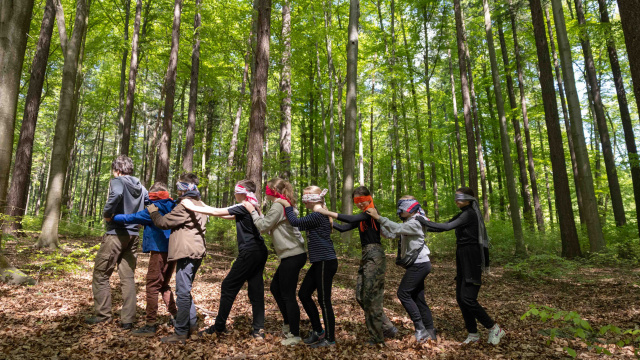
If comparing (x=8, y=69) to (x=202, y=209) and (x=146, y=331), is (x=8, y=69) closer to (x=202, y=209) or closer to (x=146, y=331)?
(x=202, y=209)

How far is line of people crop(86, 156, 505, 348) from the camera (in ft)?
13.4

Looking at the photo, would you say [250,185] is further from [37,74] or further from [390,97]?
→ [390,97]

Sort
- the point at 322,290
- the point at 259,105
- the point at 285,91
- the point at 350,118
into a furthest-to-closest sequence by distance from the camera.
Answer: the point at 285,91
the point at 350,118
the point at 259,105
the point at 322,290

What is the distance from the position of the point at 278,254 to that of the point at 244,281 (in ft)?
1.69

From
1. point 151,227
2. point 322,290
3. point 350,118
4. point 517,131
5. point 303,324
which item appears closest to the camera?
point 322,290

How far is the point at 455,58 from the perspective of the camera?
23562mm

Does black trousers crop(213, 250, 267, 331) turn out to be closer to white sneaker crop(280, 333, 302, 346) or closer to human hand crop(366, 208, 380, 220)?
white sneaker crop(280, 333, 302, 346)

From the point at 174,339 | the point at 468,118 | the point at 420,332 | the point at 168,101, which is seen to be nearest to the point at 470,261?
the point at 420,332

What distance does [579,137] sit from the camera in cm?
1048

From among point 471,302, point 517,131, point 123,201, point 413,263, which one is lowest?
point 471,302

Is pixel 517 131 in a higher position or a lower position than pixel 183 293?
higher

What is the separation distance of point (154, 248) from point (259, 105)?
12.6ft

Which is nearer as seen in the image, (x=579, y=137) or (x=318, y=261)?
(x=318, y=261)

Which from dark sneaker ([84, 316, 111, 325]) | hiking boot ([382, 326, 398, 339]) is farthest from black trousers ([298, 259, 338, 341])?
dark sneaker ([84, 316, 111, 325])
